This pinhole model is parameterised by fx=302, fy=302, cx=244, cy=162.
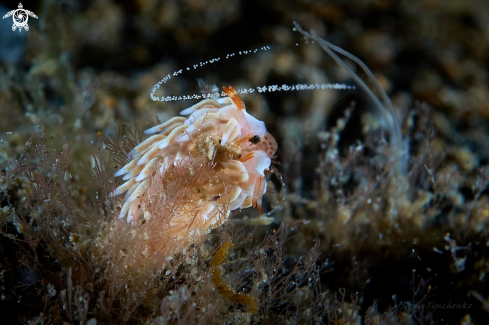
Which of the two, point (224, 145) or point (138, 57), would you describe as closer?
point (224, 145)

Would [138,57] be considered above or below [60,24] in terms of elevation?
below

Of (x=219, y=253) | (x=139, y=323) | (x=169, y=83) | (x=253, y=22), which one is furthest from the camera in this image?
(x=253, y=22)

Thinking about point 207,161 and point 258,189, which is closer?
point 207,161

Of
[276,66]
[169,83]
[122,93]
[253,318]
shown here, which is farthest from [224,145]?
[122,93]

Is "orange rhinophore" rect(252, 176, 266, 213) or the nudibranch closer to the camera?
the nudibranch

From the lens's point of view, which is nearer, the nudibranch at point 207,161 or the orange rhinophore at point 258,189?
the nudibranch at point 207,161

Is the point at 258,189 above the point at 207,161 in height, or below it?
below

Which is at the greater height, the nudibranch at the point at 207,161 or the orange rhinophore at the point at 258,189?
the nudibranch at the point at 207,161

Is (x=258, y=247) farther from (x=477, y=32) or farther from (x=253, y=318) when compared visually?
(x=477, y=32)
